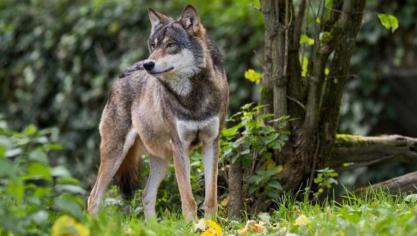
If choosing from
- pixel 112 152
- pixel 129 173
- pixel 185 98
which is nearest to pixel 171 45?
pixel 185 98

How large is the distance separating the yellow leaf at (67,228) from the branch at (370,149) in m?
3.45

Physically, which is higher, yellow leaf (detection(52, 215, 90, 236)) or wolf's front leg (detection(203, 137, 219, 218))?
yellow leaf (detection(52, 215, 90, 236))

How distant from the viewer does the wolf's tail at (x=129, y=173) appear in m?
7.25

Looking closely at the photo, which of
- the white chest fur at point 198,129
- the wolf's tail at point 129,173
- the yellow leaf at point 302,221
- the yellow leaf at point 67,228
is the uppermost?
the yellow leaf at point 67,228

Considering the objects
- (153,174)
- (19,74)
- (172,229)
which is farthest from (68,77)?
(172,229)

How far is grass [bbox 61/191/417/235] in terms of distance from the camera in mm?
4352

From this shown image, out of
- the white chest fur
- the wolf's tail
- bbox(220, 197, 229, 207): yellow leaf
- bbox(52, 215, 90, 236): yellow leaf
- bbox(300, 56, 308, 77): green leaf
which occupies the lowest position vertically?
bbox(220, 197, 229, 207): yellow leaf

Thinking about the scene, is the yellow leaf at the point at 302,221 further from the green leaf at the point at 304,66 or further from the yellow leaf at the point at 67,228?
the green leaf at the point at 304,66

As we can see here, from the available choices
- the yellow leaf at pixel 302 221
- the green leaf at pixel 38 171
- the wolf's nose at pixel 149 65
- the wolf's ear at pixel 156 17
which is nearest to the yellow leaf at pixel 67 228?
the green leaf at pixel 38 171

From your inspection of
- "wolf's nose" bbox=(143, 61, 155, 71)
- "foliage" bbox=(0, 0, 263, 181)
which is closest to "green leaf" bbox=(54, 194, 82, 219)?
"wolf's nose" bbox=(143, 61, 155, 71)

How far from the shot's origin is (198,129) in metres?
6.38

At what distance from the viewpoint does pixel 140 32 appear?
11969 mm

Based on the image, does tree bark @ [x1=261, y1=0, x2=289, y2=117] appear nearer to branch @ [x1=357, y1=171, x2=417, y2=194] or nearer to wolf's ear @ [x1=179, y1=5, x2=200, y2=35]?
wolf's ear @ [x1=179, y1=5, x2=200, y2=35]

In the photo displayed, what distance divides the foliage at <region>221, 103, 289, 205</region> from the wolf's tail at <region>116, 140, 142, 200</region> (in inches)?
34.9
